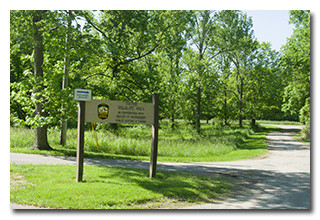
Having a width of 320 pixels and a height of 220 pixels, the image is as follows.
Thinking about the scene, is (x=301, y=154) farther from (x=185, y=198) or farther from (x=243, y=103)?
(x=243, y=103)

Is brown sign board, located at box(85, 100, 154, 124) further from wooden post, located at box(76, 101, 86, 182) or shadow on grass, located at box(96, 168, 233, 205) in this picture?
shadow on grass, located at box(96, 168, 233, 205)

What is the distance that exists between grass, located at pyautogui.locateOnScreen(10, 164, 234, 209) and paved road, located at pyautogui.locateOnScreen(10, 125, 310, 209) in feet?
1.87

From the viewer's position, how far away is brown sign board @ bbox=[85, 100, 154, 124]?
24.0 ft

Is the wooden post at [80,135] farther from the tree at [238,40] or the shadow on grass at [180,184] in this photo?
the tree at [238,40]

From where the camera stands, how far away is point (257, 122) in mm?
30562

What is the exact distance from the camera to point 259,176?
31.4 feet

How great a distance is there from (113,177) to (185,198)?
2.08m

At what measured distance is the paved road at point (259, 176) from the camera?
686 cm

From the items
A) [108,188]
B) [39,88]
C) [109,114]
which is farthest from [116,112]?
[39,88]

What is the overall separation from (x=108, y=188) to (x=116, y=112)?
1825 mm

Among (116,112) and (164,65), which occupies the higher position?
(164,65)

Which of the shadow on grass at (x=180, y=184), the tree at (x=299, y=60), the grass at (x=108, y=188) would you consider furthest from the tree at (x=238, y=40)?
the grass at (x=108, y=188)

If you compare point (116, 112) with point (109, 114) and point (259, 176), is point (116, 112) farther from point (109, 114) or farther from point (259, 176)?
point (259, 176)
